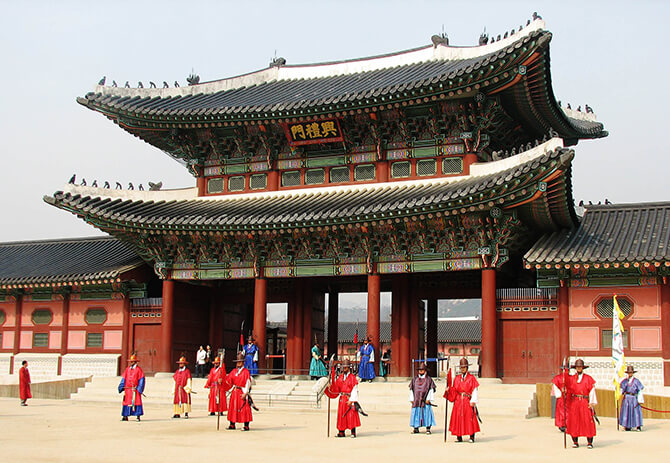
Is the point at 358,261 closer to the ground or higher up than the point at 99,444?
higher up

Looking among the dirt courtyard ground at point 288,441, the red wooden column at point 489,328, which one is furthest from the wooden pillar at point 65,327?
the red wooden column at point 489,328

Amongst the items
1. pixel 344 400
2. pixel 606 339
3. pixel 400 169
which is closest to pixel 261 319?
pixel 400 169

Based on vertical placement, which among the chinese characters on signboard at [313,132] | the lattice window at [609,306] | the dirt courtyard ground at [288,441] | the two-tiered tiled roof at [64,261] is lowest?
the dirt courtyard ground at [288,441]

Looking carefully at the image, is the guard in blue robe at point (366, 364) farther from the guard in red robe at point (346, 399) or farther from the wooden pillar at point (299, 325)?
the guard in red robe at point (346, 399)

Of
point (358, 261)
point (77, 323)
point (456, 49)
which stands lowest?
point (77, 323)

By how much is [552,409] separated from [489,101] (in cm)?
937

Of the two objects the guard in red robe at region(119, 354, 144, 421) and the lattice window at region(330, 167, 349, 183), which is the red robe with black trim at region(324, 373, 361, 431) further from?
the lattice window at region(330, 167, 349, 183)

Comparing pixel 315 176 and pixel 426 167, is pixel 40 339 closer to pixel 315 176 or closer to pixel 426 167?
pixel 315 176

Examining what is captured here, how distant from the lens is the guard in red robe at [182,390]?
19.0m

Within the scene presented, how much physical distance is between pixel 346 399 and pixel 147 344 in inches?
546

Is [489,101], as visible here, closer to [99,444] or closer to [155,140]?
[155,140]

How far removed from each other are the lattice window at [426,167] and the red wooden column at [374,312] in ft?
12.4

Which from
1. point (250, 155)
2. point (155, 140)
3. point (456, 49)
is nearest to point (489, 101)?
point (456, 49)

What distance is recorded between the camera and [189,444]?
1396 centimetres
